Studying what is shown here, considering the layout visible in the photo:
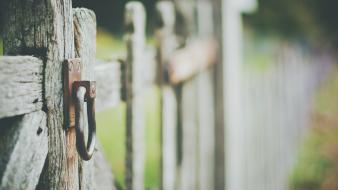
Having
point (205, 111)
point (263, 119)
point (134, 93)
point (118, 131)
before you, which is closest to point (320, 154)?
point (263, 119)

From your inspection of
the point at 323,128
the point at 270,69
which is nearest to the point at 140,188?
the point at 270,69

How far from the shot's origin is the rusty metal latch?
3.37 feet

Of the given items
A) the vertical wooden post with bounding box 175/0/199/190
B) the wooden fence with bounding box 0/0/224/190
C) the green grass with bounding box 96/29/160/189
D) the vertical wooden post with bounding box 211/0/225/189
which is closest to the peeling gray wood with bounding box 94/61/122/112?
the wooden fence with bounding box 0/0/224/190

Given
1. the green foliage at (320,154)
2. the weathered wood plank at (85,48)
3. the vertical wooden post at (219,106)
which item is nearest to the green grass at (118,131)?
the vertical wooden post at (219,106)

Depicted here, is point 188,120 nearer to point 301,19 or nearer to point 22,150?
point 22,150

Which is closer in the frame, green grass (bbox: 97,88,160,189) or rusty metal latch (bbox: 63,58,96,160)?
rusty metal latch (bbox: 63,58,96,160)

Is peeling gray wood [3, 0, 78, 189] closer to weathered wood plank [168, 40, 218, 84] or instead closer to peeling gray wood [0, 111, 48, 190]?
peeling gray wood [0, 111, 48, 190]

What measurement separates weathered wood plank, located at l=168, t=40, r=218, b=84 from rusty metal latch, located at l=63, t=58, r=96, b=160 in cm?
94

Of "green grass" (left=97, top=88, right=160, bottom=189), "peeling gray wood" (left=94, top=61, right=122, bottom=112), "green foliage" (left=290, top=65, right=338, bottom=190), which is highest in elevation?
"peeling gray wood" (left=94, top=61, right=122, bottom=112)

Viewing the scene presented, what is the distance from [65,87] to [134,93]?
1.78ft

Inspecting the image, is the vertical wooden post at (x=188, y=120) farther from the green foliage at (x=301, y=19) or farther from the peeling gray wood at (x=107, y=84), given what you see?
the green foliage at (x=301, y=19)

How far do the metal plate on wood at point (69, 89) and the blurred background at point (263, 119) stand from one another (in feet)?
2.05

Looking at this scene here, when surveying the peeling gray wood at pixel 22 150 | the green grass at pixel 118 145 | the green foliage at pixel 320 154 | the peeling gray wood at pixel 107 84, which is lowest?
the green foliage at pixel 320 154

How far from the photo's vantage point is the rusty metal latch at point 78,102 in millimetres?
1028
